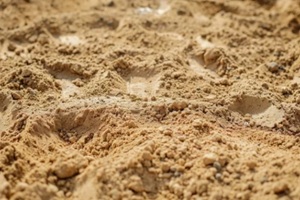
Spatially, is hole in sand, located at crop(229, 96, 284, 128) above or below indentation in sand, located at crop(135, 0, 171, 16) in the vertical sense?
above

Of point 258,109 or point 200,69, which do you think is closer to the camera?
point 258,109

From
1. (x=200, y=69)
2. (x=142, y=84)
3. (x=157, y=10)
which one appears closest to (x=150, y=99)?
(x=142, y=84)

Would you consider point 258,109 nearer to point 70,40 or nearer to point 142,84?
point 142,84

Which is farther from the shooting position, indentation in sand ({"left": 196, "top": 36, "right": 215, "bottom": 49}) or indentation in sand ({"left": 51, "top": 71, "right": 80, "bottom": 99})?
indentation in sand ({"left": 196, "top": 36, "right": 215, "bottom": 49})

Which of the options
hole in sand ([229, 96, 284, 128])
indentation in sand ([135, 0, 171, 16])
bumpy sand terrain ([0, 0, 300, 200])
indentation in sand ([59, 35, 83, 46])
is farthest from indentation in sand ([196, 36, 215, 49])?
indentation in sand ([59, 35, 83, 46])

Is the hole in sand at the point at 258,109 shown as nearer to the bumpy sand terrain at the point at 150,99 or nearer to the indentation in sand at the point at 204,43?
the bumpy sand terrain at the point at 150,99

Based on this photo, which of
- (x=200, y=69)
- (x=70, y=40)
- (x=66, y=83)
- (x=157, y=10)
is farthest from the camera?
(x=157, y=10)

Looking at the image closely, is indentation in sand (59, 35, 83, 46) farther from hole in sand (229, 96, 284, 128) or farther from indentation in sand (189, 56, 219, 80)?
hole in sand (229, 96, 284, 128)
